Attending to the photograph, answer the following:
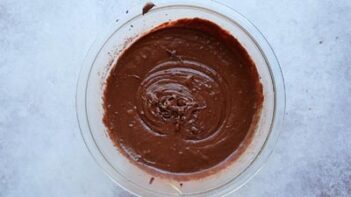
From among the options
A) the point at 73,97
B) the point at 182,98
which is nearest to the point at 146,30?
the point at 182,98

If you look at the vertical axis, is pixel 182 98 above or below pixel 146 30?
below

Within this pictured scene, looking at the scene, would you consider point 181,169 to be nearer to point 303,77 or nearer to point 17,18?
point 303,77

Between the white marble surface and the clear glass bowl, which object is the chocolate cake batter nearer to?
the clear glass bowl

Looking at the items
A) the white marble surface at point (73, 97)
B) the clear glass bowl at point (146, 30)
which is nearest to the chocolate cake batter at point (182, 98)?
the clear glass bowl at point (146, 30)

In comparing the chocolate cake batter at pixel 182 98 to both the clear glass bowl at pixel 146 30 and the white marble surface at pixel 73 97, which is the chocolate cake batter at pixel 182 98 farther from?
the white marble surface at pixel 73 97

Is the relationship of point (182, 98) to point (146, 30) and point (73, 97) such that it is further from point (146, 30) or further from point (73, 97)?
point (73, 97)
